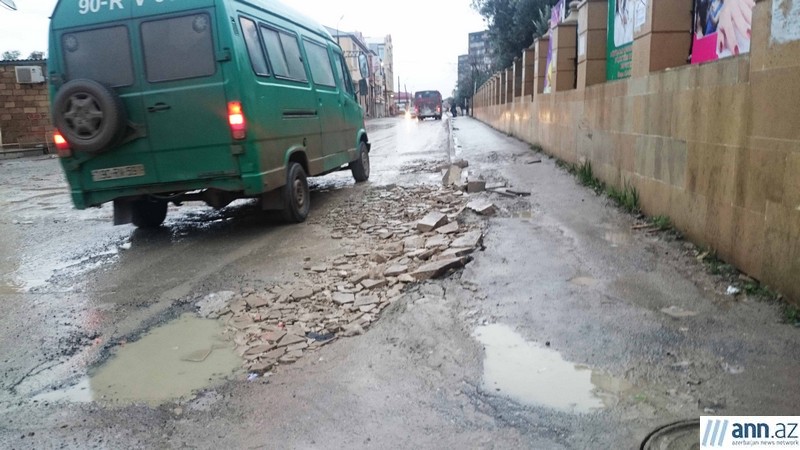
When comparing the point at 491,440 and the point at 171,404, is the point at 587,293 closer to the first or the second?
the point at 491,440

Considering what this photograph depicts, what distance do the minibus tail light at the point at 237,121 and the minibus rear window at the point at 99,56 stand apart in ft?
3.67

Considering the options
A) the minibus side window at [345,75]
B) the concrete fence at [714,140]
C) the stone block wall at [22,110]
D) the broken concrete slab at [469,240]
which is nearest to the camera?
the concrete fence at [714,140]

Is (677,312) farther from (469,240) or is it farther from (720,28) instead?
(720,28)

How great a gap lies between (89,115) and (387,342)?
4.20 meters

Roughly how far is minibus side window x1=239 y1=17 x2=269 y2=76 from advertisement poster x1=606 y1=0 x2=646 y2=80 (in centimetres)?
468

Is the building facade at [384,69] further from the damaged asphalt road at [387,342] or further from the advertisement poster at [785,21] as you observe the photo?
the advertisement poster at [785,21]

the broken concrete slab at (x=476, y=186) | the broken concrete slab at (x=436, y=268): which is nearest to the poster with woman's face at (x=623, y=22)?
the broken concrete slab at (x=476, y=186)

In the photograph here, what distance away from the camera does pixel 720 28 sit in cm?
574

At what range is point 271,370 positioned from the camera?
3406 millimetres

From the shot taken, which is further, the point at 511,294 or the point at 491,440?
the point at 511,294

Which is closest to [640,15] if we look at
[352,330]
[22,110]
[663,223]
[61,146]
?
[663,223]

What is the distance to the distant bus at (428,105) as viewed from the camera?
5975 centimetres

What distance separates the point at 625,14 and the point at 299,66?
4.69 meters

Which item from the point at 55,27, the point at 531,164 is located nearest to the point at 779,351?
the point at 55,27
